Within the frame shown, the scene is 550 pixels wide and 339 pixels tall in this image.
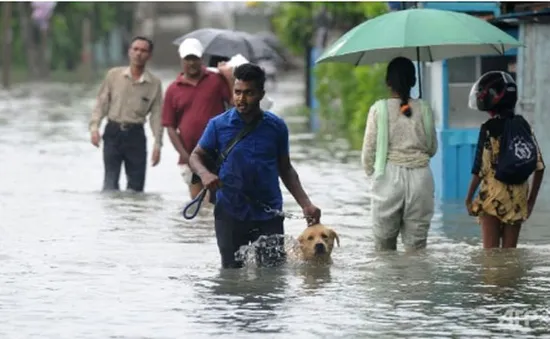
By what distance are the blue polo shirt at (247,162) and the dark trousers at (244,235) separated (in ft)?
0.15

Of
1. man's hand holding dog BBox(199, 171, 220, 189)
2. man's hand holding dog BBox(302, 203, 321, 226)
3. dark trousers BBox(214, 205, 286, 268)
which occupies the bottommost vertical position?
dark trousers BBox(214, 205, 286, 268)

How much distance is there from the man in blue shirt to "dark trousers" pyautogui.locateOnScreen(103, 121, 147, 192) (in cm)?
572

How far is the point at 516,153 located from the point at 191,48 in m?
3.96

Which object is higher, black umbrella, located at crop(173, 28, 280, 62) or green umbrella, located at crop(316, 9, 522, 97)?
green umbrella, located at crop(316, 9, 522, 97)

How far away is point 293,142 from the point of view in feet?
86.3

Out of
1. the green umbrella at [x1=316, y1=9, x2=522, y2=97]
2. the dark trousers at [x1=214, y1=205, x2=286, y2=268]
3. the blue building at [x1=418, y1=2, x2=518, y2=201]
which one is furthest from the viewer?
the blue building at [x1=418, y1=2, x2=518, y2=201]

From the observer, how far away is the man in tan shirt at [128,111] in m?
16.4

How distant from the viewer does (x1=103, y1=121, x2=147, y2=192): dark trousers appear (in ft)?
54.1

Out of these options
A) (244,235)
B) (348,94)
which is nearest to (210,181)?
(244,235)

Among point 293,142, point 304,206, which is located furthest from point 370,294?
point 293,142

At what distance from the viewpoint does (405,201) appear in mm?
11719

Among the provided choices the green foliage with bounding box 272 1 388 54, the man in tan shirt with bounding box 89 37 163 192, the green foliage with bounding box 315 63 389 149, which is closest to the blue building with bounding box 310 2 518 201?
the man in tan shirt with bounding box 89 37 163 192

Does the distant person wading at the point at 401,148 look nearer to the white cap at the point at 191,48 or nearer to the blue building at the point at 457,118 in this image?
the white cap at the point at 191,48

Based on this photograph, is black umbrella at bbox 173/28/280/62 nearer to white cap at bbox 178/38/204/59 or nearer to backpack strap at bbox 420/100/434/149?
white cap at bbox 178/38/204/59
